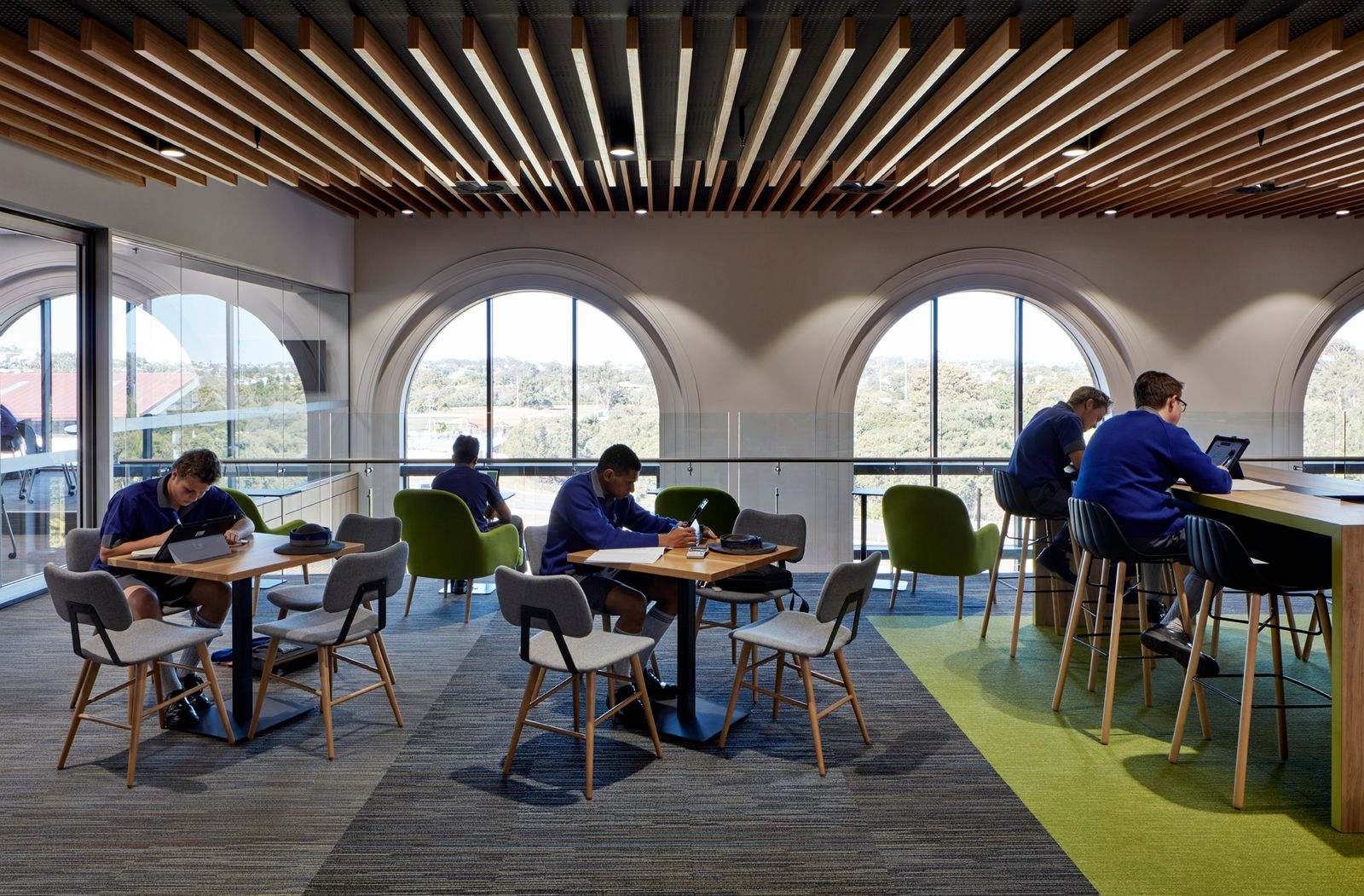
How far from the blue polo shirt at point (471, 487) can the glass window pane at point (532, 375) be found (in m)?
3.60

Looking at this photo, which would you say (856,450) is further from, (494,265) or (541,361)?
(494,265)

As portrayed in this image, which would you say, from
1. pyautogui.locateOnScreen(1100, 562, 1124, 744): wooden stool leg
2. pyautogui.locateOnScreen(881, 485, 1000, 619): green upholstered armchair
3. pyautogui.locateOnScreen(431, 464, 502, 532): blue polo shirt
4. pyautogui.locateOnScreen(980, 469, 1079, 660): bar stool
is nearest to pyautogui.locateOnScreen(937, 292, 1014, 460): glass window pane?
pyautogui.locateOnScreen(881, 485, 1000, 619): green upholstered armchair

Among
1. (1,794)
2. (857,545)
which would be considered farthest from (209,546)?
(857,545)

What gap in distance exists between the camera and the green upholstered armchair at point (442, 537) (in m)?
6.48

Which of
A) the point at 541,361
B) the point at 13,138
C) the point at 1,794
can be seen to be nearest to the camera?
Answer: the point at 1,794

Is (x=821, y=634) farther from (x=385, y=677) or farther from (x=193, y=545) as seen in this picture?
(x=193, y=545)

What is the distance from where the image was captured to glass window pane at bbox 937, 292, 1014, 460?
10383 millimetres

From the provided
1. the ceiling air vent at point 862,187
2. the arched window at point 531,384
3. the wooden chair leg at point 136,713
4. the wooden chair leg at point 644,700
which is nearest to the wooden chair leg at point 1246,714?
the wooden chair leg at point 644,700

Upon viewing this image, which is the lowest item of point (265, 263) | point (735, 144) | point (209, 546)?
point (209, 546)

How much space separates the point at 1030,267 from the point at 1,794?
9.42m

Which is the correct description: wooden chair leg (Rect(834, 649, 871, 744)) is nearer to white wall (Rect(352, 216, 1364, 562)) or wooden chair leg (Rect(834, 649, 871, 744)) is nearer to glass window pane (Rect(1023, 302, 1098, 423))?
white wall (Rect(352, 216, 1364, 562))

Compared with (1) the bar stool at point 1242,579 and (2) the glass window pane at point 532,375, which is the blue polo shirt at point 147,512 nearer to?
(1) the bar stool at point 1242,579

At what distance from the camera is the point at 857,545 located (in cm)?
1023

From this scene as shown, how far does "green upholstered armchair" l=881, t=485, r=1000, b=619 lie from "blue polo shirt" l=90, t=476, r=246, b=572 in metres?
4.35
